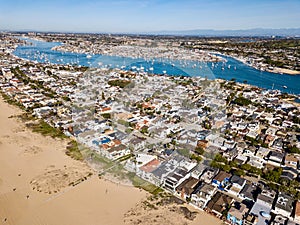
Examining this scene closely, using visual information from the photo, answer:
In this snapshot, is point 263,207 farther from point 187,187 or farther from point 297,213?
point 187,187

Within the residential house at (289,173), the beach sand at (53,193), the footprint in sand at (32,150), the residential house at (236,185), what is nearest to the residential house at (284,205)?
the residential house at (236,185)

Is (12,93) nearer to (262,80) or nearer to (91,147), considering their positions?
(91,147)

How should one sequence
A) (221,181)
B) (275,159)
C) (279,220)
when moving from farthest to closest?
(275,159) < (221,181) < (279,220)

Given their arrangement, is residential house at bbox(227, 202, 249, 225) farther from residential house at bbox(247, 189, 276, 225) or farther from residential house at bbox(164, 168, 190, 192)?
residential house at bbox(164, 168, 190, 192)

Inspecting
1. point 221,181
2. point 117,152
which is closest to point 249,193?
point 221,181

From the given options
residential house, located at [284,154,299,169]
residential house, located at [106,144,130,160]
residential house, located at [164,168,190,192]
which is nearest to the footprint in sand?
residential house, located at [106,144,130,160]

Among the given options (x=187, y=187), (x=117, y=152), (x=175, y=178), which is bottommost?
(x=187, y=187)

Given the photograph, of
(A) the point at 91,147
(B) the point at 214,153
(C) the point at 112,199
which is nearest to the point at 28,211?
(C) the point at 112,199

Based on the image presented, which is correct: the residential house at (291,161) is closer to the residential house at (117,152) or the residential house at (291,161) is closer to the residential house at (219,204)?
the residential house at (219,204)
